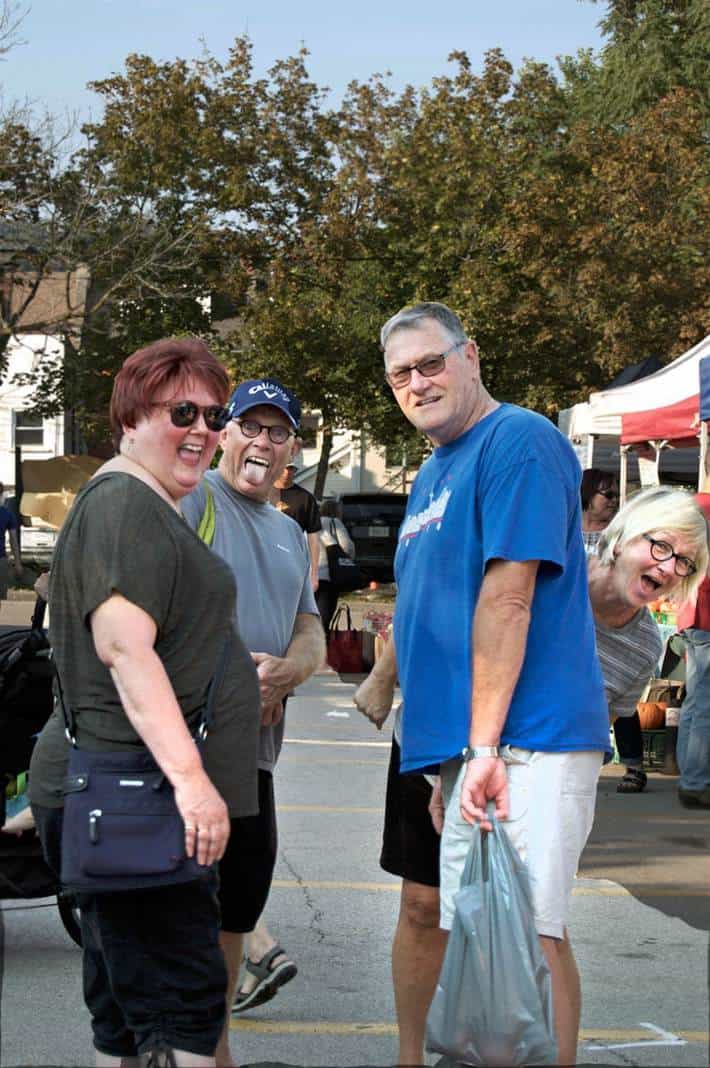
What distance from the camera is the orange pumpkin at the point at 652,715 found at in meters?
10.3

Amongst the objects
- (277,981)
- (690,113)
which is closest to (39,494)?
(690,113)

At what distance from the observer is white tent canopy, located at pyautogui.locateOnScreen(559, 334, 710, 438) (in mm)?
12328

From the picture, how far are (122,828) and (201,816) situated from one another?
150 mm

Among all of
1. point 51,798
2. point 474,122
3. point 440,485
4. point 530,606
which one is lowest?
point 51,798

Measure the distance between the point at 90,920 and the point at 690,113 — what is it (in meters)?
35.1

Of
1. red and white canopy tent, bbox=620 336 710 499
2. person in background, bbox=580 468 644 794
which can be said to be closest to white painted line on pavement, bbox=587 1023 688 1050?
person in background, bbox=580 468 644 794

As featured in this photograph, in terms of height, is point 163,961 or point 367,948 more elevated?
point 163,961

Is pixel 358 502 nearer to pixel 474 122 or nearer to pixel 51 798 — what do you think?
pixel 474 122

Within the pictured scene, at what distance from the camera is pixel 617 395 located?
14.9 metres

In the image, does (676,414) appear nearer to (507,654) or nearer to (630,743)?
(630,743)

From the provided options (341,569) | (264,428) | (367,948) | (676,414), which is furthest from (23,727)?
(341,569)

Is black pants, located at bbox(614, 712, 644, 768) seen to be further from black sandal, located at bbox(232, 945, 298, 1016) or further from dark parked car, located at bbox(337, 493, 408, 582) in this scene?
dark parked car, located at bbox(337, 493, 408, 582)

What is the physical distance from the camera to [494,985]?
11.1ft

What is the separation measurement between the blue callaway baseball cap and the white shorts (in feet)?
4.46
